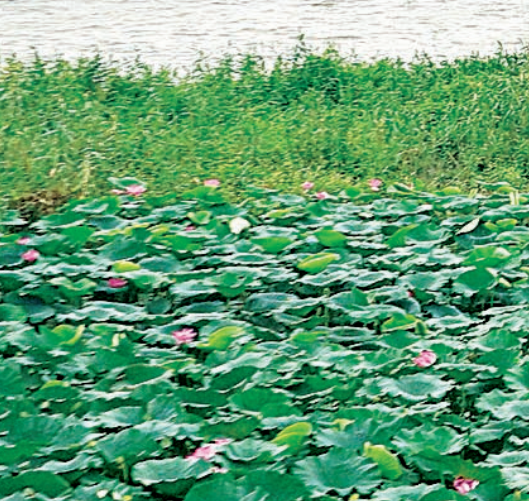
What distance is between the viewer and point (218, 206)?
14.6ft

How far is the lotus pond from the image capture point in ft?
8.77

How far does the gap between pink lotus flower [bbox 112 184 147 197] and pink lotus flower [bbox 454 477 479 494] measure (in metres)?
2.21

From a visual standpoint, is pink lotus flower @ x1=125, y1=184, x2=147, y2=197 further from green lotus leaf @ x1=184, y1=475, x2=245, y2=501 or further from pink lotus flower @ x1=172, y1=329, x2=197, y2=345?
green lotus leaf @ x1=184, y1=475, x2=245, y2=501

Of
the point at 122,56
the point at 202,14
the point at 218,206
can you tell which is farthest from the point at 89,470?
the point at 202,14

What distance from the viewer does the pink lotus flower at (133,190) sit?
4594mm

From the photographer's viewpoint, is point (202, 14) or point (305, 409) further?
point (202, 14)

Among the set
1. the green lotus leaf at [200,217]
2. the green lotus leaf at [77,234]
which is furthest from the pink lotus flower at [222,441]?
the green lotus leaf at [200,217]

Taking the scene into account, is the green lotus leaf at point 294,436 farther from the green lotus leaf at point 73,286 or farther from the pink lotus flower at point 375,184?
the pink lotus flower at point 375,184

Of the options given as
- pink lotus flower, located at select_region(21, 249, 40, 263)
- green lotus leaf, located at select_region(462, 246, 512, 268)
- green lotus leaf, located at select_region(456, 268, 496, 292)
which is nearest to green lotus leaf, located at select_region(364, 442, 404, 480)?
green lotus leaf, located at select_region(456, 268, 496, 292)

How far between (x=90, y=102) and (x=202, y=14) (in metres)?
3.63

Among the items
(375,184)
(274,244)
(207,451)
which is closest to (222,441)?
(207,451)

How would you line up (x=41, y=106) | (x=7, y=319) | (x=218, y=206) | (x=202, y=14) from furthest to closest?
(x=202, y=14) → (x=41, y=106) → (x=218, y=206) → (x=7, y=319)

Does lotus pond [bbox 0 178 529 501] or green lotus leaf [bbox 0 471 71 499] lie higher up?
green lotus leaf [bbox 0 471 71 499]

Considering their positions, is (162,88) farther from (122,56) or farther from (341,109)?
(122,56)
